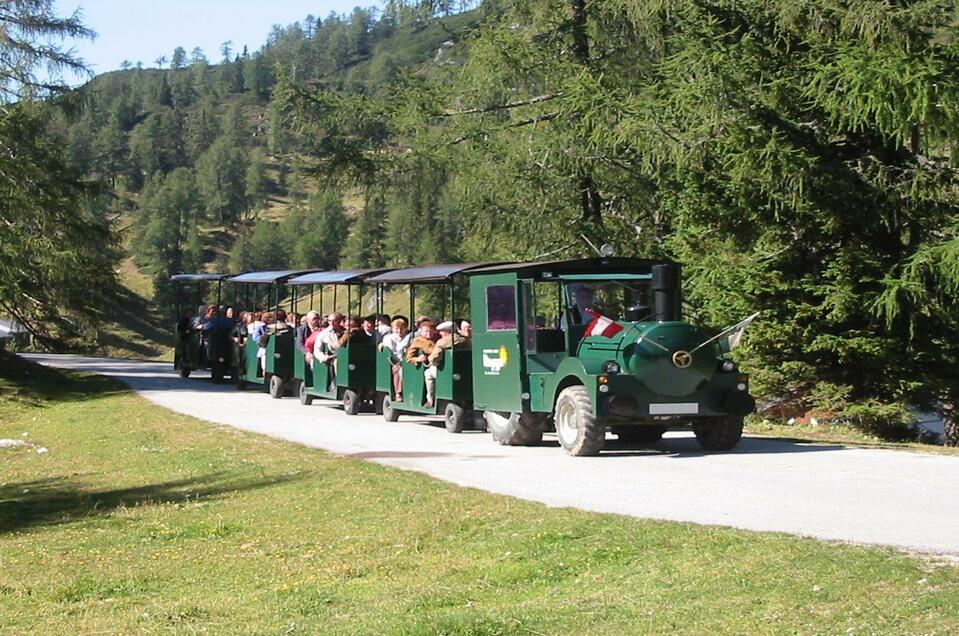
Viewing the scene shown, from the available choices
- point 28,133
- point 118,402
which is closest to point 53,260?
point 28,133

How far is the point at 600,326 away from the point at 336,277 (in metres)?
10.1

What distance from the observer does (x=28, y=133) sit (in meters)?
35.4

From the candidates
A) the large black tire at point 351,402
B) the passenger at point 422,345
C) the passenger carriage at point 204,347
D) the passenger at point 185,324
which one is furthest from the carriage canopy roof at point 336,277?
the passenger at point 185,324

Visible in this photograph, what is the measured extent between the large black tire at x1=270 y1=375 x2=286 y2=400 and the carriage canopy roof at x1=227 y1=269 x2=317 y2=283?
2092mm

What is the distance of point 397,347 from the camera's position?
2291cm

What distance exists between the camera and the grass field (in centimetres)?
766

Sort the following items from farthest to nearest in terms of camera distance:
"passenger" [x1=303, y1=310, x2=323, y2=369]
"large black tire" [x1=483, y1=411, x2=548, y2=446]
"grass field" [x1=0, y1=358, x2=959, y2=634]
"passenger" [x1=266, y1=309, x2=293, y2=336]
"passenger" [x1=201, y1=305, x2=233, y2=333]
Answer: "passenger" [x1=201, y1=305, x2=233, y2=333] → "passenger" [x1=266, y1=309, x2=293, y2=336] → "passenger" [x1=303, y1=310, x2=323, y2=369] → "large black tire" [x1=483, y1=411, x2=548, y2=446] → "grass field" [x1=0, y1=358, x2=959, y2=634]

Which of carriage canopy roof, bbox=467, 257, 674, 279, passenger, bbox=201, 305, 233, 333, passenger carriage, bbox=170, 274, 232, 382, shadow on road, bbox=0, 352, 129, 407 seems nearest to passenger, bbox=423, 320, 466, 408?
carriage canopy roof, bbox=467, 257, 674, 279

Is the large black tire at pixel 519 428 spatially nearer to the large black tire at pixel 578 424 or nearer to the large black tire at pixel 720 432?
the large black tire at pixel 578 424

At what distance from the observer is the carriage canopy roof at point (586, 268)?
17.7 metres

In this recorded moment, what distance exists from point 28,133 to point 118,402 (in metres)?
10.5

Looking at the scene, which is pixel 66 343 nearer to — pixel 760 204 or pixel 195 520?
pixel 760 204

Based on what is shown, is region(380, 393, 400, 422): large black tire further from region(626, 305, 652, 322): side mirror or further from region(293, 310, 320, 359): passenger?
region(626, 305, 652, 322): side mirror

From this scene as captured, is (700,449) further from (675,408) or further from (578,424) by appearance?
(578,424)
